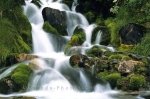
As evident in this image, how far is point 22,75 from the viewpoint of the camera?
18.3 m

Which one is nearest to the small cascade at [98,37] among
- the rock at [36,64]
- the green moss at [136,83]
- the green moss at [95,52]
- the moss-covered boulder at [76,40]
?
the moss-covered boulder at [76,40]

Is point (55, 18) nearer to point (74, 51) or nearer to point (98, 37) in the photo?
point (98, 37)

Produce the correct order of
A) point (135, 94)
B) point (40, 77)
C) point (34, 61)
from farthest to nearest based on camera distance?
1. point (34, 61)
2. point (40, 77)
3. point (135, 94)

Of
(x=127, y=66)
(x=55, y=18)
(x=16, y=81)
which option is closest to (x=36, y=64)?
(x=16, y=81)

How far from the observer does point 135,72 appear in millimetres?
18875

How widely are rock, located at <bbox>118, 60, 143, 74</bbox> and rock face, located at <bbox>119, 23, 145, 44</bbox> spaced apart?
472 centimetres

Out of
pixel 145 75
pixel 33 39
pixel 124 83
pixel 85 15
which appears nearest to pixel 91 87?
pixel 124 83

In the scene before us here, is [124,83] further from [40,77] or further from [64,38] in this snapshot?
[64,38]

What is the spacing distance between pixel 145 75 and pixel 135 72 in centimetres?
51

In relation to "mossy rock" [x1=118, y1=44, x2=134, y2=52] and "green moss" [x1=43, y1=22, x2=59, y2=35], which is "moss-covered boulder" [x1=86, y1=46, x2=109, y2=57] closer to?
"mossy rock" [x1=118, y1=44, x2=134, y2=52]

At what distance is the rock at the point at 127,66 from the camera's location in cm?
1889

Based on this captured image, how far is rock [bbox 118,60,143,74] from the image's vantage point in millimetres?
18891

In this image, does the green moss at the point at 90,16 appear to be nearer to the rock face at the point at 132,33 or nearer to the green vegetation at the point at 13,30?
the rock face at the point at 132,33

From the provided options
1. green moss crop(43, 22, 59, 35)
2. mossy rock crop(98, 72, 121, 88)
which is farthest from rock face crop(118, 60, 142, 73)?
green moss crop(43, 22, 59, 35)
